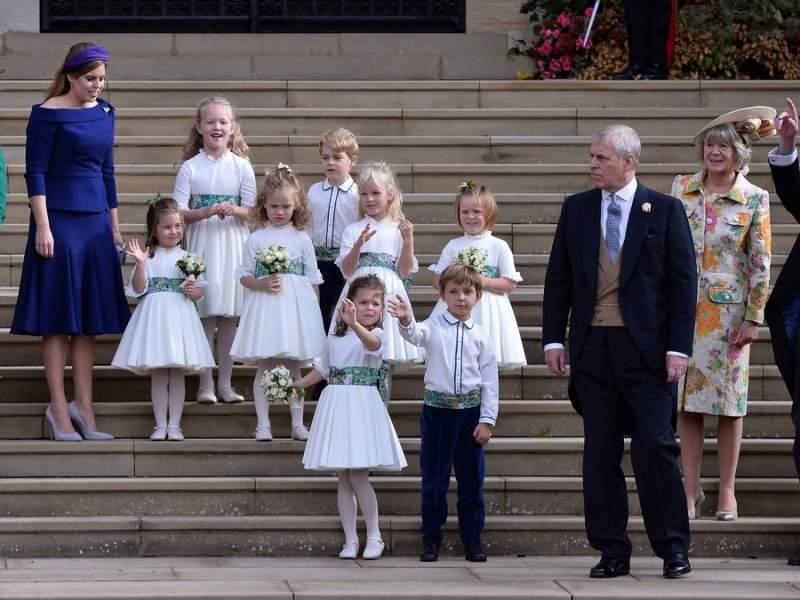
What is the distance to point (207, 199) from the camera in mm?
9430

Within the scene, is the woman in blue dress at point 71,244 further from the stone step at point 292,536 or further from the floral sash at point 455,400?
the floral sash at point 455,400

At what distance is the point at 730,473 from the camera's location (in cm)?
838

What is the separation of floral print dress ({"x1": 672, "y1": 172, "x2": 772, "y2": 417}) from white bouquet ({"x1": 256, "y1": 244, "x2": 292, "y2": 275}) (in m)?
2.09

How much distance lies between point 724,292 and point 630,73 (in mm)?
5012

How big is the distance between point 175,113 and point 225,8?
2.88 metres

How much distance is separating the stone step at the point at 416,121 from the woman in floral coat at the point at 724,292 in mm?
3795

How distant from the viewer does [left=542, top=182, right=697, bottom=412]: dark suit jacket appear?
296 inches

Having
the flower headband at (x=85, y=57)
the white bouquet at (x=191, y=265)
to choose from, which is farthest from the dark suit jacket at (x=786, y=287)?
the flower headband at (x=85, y=57)

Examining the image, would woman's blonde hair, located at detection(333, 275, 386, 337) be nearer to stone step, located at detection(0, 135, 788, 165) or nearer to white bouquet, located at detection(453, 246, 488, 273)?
white bouquet, located at detection(453, 246, 488, 273)

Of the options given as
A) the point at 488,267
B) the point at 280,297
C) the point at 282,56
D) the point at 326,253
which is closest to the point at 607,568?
the point at 488,267

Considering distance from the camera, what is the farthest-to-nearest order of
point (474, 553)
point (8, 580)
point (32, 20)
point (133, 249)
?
point (32, 20)
point (133, 249)
point (474, 553)
point (8, 580)

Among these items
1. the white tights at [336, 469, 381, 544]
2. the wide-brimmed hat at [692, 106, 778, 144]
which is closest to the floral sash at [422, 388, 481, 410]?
the white tights at [336, 469, 381, 544]

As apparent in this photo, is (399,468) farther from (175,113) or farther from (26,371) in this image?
(175,113)

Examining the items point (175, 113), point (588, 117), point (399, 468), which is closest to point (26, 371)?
point (399, 468)
